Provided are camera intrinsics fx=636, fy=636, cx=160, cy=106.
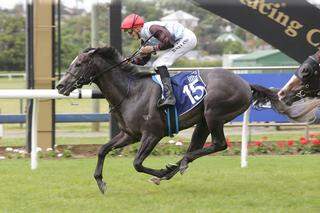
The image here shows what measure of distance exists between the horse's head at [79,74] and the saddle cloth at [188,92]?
2.39ft

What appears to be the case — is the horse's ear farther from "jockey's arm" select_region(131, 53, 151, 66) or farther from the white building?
the white building

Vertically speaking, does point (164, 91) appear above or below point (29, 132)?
above

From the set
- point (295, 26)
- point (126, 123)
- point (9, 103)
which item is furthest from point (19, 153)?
point (9, 103)

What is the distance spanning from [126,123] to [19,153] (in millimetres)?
3290

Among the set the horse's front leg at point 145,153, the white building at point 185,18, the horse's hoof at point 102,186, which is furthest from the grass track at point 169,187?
the white building at point 185,18

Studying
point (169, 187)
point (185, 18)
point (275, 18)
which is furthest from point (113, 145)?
point (185, 18)

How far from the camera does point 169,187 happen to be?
263 inches

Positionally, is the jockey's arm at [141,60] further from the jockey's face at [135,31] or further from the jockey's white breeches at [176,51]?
the jockey's face at [135,31]

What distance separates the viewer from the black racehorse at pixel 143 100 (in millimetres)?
6486

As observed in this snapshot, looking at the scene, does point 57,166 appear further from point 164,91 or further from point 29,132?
point 164,91

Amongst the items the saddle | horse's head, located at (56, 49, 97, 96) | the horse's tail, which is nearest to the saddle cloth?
the saddle

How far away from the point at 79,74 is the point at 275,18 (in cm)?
384

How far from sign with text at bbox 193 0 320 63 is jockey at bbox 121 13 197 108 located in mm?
2356

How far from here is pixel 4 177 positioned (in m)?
7.21
